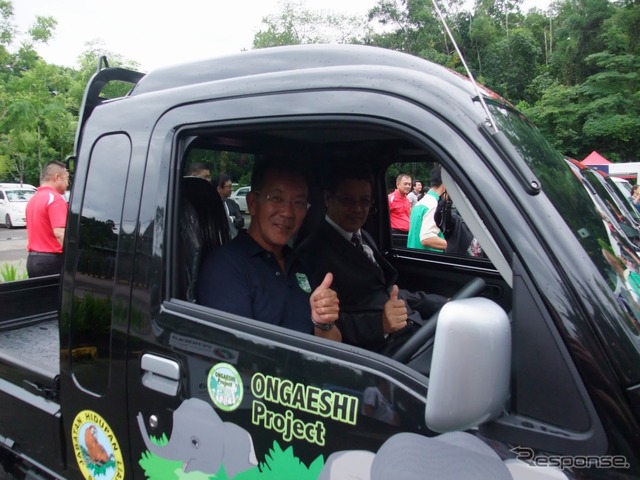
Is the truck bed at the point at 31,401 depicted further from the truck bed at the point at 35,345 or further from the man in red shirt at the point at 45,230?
the man in red shirt at the point at 45,230

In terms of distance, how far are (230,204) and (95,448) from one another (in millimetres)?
1724

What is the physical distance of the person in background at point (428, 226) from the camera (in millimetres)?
4703

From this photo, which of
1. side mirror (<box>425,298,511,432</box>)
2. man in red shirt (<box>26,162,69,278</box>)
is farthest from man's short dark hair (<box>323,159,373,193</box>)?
man in red shirt (<box>26,162,69,278</box>)

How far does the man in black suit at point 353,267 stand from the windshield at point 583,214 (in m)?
0.84

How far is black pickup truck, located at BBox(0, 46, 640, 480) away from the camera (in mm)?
1113

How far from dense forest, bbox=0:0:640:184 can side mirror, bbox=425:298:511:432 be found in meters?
12.3

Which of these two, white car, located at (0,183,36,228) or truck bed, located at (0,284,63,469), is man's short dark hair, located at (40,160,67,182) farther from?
white car, located at (0,183,36,228)

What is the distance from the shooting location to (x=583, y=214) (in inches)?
54.9

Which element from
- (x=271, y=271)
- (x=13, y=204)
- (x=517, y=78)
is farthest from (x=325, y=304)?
(x=517, y=78)

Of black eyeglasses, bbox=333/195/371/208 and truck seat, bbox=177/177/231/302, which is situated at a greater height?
black eyeglasses, bbox=333/195/371/208

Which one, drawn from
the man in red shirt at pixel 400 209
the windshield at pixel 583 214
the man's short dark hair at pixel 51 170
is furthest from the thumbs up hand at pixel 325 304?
the man's short dark hair at pixel 51 170

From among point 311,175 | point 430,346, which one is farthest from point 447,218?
point 430,346

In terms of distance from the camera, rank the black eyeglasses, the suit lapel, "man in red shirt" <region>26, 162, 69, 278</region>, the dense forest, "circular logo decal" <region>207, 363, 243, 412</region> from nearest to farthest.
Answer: "circular logo decal" <region>207, 363, 243, 412</region>, the suit lapel, the black eyeglasses, "man in red shirt" <region>26, 162, 69, 278</region>, the dense forest

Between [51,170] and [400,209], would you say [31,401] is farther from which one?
[400,209]
